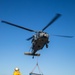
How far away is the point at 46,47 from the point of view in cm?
2042

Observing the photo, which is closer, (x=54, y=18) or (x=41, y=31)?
(x=54, y=18)

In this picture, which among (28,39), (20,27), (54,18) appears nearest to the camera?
(54,18)

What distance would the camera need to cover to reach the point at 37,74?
19922 mm

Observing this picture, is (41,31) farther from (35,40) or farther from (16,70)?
(16,70)

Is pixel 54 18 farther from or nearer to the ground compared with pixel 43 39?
farther from the ground

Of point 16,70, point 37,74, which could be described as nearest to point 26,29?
point 37,74

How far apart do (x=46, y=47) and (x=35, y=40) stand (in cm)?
155

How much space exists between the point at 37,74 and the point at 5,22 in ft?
24.4

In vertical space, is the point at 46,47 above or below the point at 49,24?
below

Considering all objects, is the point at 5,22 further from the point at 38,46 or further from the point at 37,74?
the point at 37,74

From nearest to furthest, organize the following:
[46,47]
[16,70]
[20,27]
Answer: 1. [16,70]
2. [46,47]
3. [20,27]

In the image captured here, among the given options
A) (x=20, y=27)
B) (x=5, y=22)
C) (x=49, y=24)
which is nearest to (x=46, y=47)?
(x=49, y=24)

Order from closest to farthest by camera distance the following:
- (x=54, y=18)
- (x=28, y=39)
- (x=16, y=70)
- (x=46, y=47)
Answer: (x=16, y=70)
(x=54, y=18)
(x=46, y=47)
(x=28, y=39)

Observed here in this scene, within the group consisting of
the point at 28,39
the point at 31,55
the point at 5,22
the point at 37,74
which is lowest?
the point at 37,74
